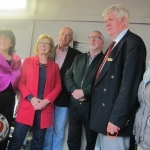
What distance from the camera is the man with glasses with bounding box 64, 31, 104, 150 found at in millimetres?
1859

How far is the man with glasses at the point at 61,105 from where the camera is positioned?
2.08 m

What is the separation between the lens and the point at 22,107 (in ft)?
5.98

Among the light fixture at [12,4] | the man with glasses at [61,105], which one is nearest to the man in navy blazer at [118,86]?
the man with glasses at [61,105]

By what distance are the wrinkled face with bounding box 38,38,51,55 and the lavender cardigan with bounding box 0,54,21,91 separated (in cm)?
25

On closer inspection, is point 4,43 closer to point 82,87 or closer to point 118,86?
point 82,87

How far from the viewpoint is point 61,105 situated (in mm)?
2070

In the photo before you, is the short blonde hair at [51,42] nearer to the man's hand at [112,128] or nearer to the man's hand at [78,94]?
the man's hand at [78,94]

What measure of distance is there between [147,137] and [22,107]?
1166 mm

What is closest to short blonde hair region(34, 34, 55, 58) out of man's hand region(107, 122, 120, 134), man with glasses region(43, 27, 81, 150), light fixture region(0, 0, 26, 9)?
man with glasses region(43, 27, 81, 150)

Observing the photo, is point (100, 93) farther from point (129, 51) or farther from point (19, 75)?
point (19, 75)

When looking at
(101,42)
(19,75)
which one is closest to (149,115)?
(101,42)

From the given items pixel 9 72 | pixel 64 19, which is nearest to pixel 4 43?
pixel 9 72

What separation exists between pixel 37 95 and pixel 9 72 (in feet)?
1.12

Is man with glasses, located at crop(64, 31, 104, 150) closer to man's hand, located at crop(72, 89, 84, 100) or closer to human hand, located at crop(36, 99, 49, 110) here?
man's hand, located at crop(72, 89, 84, 100)
